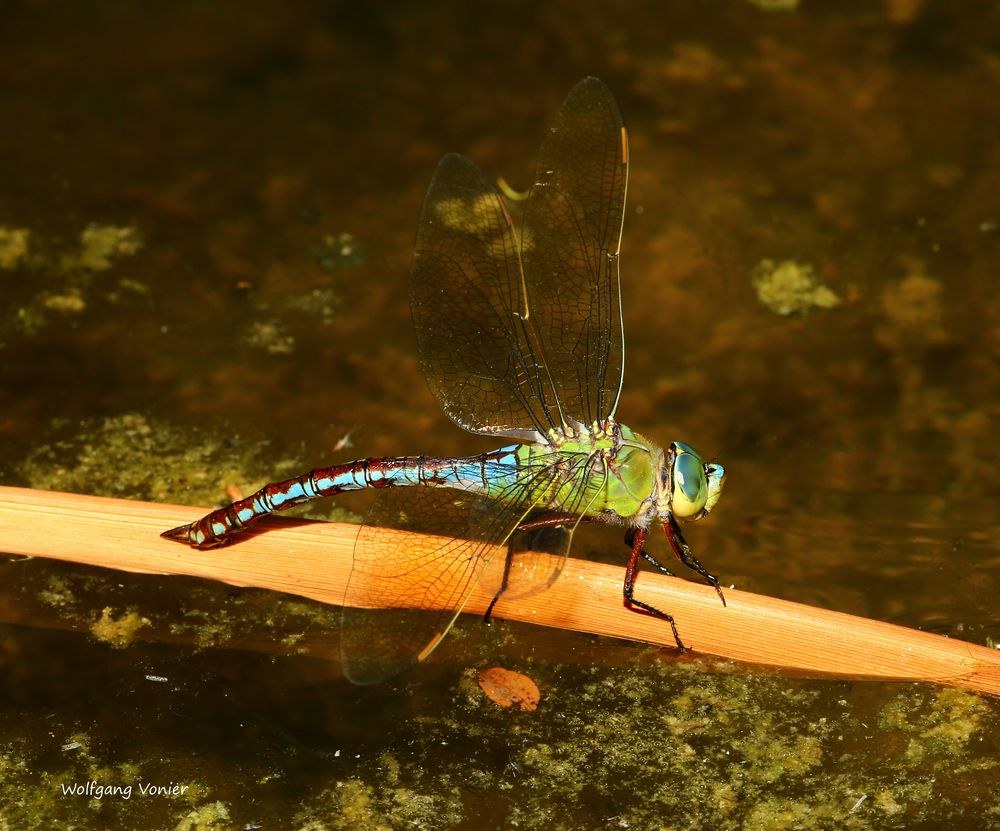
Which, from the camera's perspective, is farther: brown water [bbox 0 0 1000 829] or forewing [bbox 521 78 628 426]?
forewing [bbox 521 78 628 426]

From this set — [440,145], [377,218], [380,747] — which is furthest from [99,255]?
[380,747]

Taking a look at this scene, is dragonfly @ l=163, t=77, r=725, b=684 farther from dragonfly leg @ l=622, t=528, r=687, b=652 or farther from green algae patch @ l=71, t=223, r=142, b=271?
green algae patch @ l=71, t=223, r=142, b=271

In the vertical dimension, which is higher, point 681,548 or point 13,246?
point 13,246

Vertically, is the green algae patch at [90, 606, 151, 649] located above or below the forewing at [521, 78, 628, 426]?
below

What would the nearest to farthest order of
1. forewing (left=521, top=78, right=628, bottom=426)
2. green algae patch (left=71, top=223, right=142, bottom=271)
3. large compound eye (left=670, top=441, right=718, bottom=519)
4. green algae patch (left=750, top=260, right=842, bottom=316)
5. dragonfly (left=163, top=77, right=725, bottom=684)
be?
dragonfly (left=163, top=77, right=725, bottom=684) < large compound eye (left=670, top=441, right=718, bottom=519) < forewing (left=521, top=78, right=628, bottom=426) < green algae patch (left=750, top=260, right=842, bottom=316) < green algae patch (left=71, top=223, right=142, bottom=271)

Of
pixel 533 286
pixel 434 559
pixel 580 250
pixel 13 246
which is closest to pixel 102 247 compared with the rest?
pixel 13 246

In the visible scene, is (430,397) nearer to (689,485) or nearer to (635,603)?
(689,485)

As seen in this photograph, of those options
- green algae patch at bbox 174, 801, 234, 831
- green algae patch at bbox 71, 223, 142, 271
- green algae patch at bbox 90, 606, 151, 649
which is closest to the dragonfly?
green algae patch at bbox 90, 606, 151, 649
